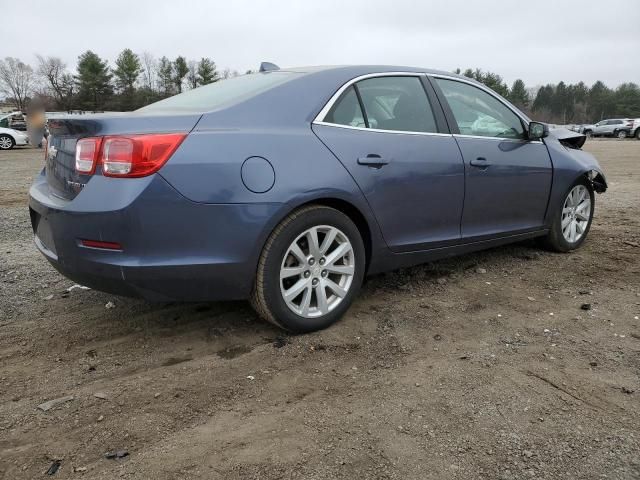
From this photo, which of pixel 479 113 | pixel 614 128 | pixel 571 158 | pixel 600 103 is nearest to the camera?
pixel 479 113

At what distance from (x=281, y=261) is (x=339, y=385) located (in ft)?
2.39

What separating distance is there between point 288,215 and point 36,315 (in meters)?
1.82

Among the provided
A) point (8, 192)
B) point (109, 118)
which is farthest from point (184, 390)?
point (8, 192)

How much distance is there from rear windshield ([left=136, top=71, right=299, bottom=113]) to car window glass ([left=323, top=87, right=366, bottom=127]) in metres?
0.33

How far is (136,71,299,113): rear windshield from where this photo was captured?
3.05 metres

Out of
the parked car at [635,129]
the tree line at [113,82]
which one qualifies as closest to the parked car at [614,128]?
the parked car at [635,129]

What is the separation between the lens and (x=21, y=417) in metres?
2.35

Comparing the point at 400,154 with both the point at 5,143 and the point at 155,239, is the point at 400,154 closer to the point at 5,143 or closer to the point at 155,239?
the point at 155,239

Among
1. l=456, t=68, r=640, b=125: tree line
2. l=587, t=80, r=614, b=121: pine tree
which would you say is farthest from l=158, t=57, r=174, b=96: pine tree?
l=587, t=80, r=614, b=121: pine tree

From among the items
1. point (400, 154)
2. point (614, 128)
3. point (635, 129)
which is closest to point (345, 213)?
point (400, 154)

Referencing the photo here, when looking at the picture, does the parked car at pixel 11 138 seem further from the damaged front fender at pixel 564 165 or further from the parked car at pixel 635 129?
the parked car at pixel 635 129

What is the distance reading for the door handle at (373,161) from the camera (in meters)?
3.21

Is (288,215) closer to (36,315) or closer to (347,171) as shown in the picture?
(347,171)

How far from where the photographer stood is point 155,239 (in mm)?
2596
